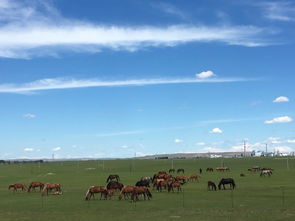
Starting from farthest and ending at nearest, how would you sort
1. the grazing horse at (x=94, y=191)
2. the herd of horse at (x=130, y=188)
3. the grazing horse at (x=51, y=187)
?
the grazing horse at (x=51, y=187) < the grazing horse at (x=94, y=191) < the herd of horse at (x=130, y=188)

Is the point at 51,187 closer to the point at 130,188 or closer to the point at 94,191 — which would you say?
the point at 94,191

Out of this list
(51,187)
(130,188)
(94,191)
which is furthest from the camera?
(51,187)

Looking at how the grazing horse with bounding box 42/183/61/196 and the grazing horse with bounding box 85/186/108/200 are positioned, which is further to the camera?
the grazing horse with bounding box 42/183/61/196

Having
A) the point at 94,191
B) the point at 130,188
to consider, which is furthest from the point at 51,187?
the point at 130,188

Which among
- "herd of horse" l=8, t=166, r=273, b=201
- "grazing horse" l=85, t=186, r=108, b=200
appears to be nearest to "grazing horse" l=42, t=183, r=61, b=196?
"herd of horse" l=8, t=166, r=273, b=201

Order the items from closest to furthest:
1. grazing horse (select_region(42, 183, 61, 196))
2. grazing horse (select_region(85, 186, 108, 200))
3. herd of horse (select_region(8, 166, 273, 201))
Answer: herd of horse (select_region(8, 166, 273, 201)) < grazing horse (select_region(85, 186, 108, 200)) < grazing horse (select_region(42, 183, 61, 196))

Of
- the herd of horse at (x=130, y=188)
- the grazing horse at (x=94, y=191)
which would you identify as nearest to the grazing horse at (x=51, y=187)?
the herd of horse at (x=130, y=188)

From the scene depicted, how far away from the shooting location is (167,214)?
27781 millimetres

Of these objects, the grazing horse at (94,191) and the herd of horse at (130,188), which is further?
the grazing horse at (94,191)

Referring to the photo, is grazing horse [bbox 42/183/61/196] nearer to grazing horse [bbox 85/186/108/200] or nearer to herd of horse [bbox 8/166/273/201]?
herd of horse [bbox 8/166/273/201]

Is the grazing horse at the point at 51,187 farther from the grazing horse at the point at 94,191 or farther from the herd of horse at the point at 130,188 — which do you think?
the grazing horse at the point at 94,191

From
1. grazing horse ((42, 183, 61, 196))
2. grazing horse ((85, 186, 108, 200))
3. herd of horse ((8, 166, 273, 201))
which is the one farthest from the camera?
grazing horse ((42, 183, 61, 196))


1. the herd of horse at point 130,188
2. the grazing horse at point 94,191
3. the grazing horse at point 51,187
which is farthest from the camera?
the grazing horse at point 51,187

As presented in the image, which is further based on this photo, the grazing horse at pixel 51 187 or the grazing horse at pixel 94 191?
the grazing horse at pixel 51 187
